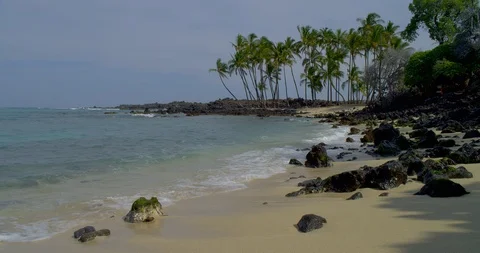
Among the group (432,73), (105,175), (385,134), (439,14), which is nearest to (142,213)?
(105,175)

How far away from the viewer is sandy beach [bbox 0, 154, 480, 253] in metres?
5.15

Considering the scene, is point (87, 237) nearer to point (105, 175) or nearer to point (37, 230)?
point (37, 230)

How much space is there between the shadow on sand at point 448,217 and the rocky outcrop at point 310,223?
49.0 inches

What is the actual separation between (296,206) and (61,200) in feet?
16.9

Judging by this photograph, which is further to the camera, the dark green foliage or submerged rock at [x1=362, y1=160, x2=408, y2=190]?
the dark green foliage

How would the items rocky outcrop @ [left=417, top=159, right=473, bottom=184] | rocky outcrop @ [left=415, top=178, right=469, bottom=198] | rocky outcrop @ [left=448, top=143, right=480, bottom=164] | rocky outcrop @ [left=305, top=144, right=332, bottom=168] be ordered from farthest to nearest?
rocky outcrop @ [left=305, top=144, right=332, bottom=168]
rocky outcrop @ [left=448, top=143, right=480, bottom=164]
rocky outcrop @ [left=417, top=159, right=473, bottom=184]
rocky outcrop @ [left=415, top=178, right=469, bottom=198]

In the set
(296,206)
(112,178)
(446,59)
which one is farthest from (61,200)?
(446,59)

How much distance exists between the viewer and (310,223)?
607 centimetres

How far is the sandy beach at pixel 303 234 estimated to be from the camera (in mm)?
5152

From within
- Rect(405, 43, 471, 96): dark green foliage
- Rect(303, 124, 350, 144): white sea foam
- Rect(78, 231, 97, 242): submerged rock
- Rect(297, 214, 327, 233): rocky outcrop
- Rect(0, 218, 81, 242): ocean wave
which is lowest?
Rect(303, 124, 350, 144): white sea foam

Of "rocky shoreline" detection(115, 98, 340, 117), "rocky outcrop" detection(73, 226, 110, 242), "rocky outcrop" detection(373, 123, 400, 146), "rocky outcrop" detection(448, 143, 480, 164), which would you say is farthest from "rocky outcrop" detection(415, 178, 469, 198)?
"rocky shoreline" detection(115, 98, 340, 117)

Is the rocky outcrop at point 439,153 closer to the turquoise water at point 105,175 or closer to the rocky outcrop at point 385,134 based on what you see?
the rocky outcrop at point 385,134

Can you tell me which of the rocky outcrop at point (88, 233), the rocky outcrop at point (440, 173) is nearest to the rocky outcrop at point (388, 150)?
the rocky outcrop at point (440, 173)

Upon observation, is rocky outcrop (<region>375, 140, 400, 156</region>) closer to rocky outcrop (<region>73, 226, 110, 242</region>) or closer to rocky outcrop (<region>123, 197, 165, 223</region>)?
rocky outcrop (<region>123, 197, 165, 223</region>)
